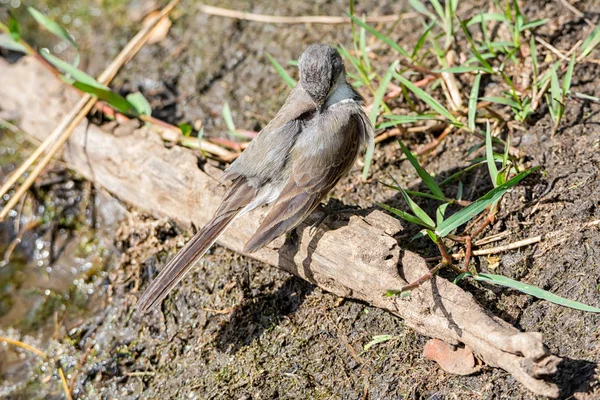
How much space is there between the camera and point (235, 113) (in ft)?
20.0

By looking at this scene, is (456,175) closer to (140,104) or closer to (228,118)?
(228,118)

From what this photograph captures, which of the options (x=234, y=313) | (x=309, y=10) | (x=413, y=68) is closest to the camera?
(x=234, y=313)

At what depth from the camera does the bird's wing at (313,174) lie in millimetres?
4148

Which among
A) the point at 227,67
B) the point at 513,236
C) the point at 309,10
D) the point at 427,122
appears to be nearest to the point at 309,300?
the point at 513,236

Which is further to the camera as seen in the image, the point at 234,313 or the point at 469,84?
the point at 469,84

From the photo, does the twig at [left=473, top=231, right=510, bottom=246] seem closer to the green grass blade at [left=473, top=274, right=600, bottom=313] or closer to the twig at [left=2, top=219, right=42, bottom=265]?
the green grass blade at [left=473, top=274, right=600, bottom=313]

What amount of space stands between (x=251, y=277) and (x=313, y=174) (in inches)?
35.8

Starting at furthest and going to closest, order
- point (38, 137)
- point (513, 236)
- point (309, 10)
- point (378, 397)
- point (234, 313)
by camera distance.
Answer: point (309, 10), point (38, 137), point (234, 313), point (513, 236), point (378, 397)

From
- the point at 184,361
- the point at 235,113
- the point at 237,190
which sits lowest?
the point at 184,361

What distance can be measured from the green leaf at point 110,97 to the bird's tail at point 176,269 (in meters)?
1.93

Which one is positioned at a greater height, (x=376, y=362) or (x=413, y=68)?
(x=413, y=68)

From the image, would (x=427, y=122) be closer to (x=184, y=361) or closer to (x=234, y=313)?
(x=234, y=313)

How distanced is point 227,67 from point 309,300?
2936 mm

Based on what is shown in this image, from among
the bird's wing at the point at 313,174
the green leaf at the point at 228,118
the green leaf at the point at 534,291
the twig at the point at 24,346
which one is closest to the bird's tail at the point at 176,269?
the bird's wing at the point at 313,174
